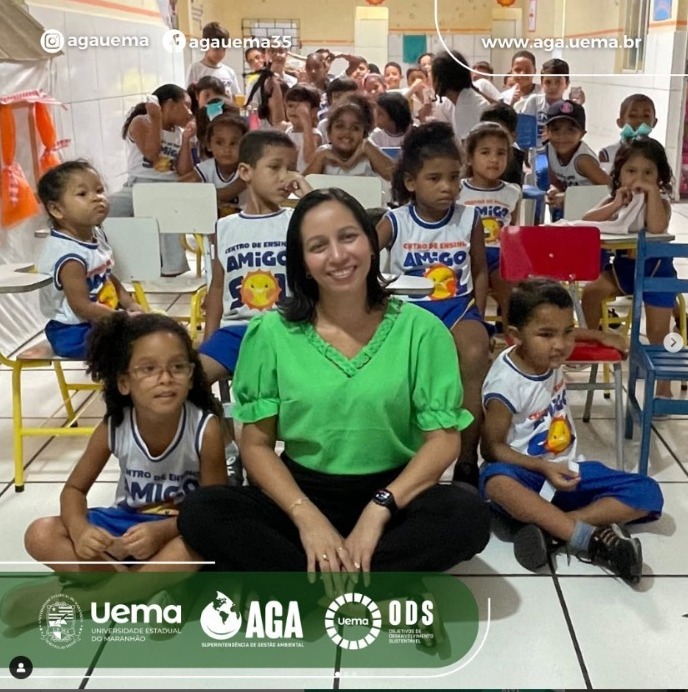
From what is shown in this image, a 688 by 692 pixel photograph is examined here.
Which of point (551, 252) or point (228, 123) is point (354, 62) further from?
point (551, 252)

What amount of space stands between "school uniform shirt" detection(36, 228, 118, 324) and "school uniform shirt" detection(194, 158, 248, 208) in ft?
3.99

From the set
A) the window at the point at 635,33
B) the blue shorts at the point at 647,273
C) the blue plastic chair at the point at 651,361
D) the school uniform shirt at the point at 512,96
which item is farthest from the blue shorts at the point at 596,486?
the window at the point at 635,33

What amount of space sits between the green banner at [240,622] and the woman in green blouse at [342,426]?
0.25ft

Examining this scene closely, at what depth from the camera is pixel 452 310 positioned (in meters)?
2.68

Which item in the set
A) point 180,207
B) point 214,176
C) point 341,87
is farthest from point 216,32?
point 180,207

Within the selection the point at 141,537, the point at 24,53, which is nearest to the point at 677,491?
the point at 141,537

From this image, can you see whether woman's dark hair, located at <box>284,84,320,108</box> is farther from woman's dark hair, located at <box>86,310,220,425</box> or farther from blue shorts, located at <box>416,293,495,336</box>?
woman's dark hair, located at <box>86,310,220,425</box>

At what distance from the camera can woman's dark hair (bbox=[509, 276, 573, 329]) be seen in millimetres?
2318

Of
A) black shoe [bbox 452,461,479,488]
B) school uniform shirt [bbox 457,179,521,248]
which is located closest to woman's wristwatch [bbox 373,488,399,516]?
black shoe [bbox 452,461,479,488]

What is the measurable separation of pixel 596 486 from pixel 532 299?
535mm

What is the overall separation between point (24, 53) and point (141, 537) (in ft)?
9.63

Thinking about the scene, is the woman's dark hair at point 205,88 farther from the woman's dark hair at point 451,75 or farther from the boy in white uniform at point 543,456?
the boy in white uniform at point 543,456

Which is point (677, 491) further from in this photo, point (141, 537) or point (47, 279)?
point (47, 279)

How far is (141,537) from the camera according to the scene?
6.21 feet
